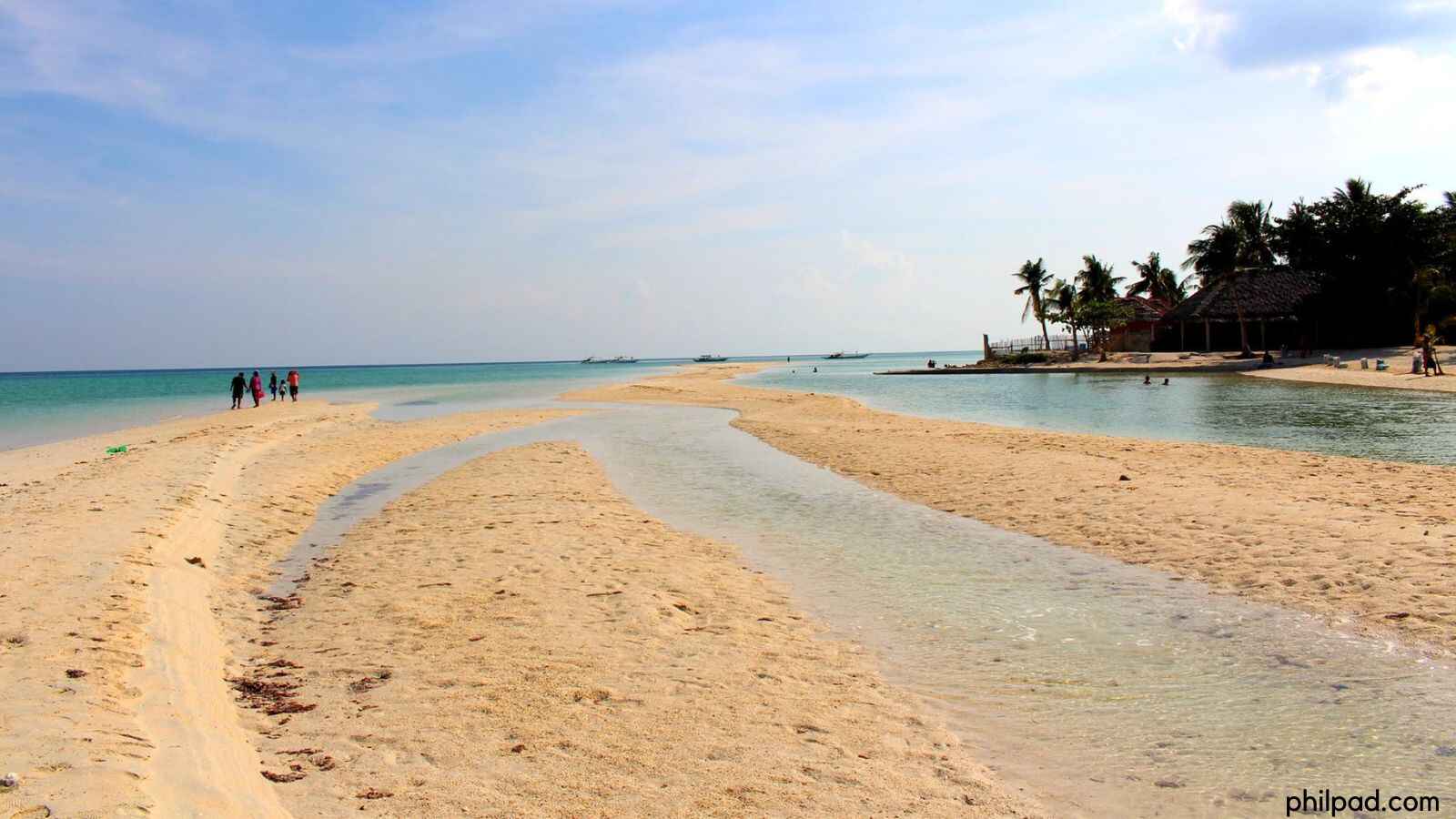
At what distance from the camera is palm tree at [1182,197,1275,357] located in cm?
6575

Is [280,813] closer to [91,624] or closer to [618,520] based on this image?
A: [91,624]

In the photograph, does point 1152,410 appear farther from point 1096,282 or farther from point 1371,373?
point 1096,282

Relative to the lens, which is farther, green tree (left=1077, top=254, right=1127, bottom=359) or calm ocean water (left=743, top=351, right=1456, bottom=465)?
green tree (left=1077, top=254, right=1127, bottom=359)

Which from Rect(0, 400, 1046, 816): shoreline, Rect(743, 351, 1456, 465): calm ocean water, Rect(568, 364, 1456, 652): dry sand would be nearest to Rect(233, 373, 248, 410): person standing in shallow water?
Rect(743, 351, 1456, 465): calm ocean water

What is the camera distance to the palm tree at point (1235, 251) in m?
65.8

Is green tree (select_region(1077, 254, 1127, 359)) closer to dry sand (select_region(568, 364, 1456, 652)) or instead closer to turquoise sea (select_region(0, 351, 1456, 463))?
turquoise sea (select_region(0, 351, 1456, 463))

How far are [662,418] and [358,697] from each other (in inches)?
1090

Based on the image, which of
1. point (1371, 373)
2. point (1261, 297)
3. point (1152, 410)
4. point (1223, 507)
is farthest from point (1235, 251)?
point (1223, 507)

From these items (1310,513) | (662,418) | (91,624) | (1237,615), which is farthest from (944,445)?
(91,624)

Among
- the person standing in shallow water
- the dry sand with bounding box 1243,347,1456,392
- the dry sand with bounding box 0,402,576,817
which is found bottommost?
A: the dry sand with bounding box 0,402,576,817

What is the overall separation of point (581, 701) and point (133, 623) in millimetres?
4142

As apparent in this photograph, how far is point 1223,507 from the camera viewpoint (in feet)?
38.9

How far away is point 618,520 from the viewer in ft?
40.9

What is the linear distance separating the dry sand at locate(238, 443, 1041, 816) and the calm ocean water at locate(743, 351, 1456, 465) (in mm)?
16259
